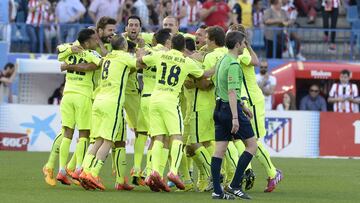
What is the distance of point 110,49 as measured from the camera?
1869 centimetres

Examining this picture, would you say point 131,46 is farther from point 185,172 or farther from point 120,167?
point 185,172

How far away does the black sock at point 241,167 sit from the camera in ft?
53.1

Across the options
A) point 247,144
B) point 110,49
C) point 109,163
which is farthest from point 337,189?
point 109,163

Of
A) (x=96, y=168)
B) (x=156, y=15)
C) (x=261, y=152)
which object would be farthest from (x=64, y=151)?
(x=156, y=15)

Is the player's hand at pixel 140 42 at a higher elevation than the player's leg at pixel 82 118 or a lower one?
higher

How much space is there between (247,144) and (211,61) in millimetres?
1548

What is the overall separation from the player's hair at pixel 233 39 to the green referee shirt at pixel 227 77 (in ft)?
0.49

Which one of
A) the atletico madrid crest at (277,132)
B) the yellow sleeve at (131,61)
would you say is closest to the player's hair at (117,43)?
the yellow sleeve at (131,61)

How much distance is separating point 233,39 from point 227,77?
1.70ft

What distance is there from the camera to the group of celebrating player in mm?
16188

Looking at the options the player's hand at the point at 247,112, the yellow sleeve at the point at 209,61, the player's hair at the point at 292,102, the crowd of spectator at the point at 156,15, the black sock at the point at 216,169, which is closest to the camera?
the black sock at the point at 216,169

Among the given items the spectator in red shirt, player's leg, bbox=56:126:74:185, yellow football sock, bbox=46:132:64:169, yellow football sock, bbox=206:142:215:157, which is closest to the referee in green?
yellow football sock, bbox=206:142:215:157

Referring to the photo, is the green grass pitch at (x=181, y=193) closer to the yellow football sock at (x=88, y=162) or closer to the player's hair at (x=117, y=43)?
the yellow football sock at (x=88, y=162)

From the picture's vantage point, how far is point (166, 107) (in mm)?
17000
